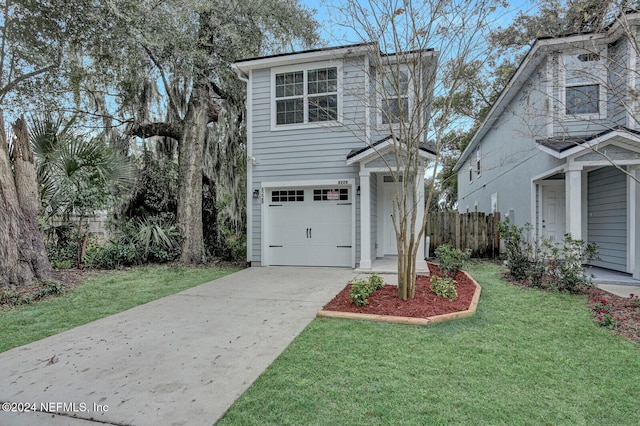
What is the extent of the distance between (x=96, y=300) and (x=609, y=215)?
10.7 meters

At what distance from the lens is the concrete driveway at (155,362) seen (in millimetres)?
2387

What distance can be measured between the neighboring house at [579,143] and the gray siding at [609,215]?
0.9 inches

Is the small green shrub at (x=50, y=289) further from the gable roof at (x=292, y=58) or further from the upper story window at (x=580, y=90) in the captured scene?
the upper story window at (x=580, y=90)

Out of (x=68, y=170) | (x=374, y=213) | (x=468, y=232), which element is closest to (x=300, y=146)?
(x=374, y=213)

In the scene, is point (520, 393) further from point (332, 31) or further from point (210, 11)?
point (210, 11)

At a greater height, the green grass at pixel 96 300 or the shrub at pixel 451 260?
the shrub at pixel 451 260

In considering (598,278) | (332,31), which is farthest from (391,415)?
(598,278)

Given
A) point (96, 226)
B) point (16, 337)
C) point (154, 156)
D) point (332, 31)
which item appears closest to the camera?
point (16, 337)

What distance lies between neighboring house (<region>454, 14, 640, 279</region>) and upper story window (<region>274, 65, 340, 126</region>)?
4.09 meters

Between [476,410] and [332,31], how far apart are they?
19.8ft

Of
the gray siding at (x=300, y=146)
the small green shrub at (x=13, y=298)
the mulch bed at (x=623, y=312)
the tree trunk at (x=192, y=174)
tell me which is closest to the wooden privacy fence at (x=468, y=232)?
the gray siding at (x=300, y=146)

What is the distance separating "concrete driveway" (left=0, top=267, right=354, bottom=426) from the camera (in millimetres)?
2387

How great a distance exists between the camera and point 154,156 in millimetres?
10156

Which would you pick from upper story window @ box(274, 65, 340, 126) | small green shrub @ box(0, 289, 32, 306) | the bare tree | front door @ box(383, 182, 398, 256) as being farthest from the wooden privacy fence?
small green shrub @ box(0, 289, 32, 306)
